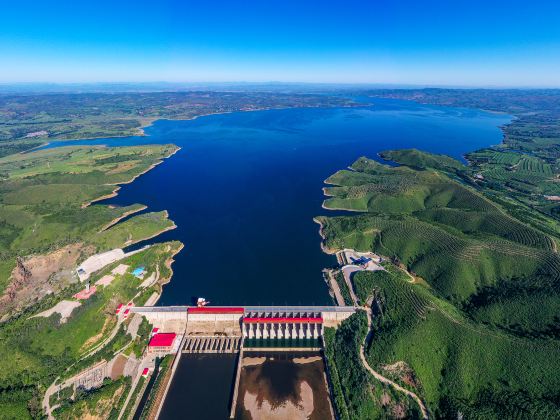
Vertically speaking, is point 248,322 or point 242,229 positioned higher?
point 248,322

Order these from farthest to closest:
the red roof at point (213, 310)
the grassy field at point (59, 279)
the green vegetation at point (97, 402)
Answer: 1. the red roof at point (213, 310)
2. the grassy field at point (59, 279)
3. the green vegetation at point (97, 402)

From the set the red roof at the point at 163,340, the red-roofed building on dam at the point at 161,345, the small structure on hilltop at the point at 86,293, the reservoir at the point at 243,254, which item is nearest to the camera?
the reservoir at the point at 243,254

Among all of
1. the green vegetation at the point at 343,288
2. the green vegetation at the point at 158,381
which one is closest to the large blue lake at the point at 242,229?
the green vegetation at the point at 343,288

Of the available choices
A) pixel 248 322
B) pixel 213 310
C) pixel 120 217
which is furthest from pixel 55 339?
pixel 120 217

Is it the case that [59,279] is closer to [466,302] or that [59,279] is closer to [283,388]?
[283,388]

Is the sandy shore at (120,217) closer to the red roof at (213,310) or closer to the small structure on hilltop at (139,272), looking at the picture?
the small structure on hilltop at (139,272)

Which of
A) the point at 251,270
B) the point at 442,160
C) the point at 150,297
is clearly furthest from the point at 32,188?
the point at 442,160

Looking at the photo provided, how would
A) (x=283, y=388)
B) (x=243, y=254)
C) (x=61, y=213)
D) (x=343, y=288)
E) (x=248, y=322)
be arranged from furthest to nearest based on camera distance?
(x=61, y=213)
(x=243, y=254)
(x=343, y=288)
(x=248, y=322)
(x=283, y=388)
